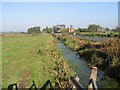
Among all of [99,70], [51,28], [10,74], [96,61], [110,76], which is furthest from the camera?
[51,28]

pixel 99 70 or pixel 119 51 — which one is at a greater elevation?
pixel 119 51

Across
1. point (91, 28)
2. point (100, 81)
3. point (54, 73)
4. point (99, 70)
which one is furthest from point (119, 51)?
point (91, 28)

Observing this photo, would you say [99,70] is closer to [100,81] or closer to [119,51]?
[119,51]

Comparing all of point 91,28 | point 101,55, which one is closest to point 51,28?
point 91,28

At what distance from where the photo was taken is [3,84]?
1226cm

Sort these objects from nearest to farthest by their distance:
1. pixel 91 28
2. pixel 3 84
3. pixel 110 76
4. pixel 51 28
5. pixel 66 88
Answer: pixel 66 88 → pixel 3 84 → pixel 110 76 → pixel 91 28 → pixel 51 28

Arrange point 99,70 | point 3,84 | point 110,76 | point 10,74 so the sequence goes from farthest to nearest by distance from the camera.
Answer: point 99,70 → point 110,76 → point 10,74 → point 3,84

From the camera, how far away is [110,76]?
16.4 meters

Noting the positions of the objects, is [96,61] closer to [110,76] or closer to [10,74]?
[110,76]

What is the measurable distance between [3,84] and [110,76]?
7.73m

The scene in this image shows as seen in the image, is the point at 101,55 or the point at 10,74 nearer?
the point at 10,74

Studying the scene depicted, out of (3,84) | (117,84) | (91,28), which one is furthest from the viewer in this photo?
(91,28)

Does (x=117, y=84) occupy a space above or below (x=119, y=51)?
below

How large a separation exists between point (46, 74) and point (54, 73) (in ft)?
1.78
